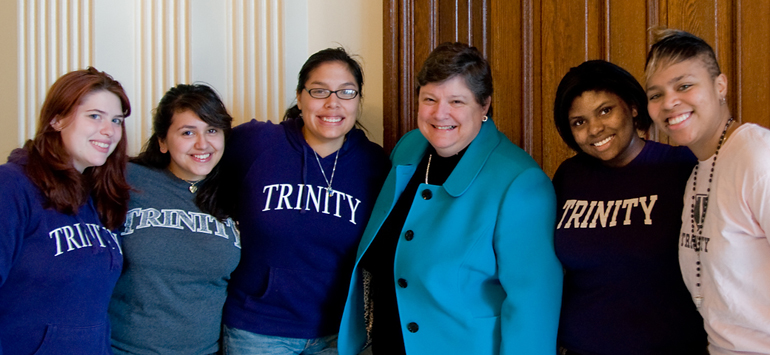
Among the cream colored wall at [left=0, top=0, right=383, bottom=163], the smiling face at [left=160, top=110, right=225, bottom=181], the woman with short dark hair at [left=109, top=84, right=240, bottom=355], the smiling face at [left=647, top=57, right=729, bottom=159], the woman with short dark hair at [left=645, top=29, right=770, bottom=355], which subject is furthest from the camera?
the cream colored wall at [left=0, top=0, right=383, bottom=163]

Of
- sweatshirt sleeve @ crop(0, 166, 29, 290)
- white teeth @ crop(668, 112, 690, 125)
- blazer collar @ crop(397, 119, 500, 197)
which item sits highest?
white teeth @ crop(668, 112, 690, 125)

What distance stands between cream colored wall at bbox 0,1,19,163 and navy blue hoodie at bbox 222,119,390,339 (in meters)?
1.43

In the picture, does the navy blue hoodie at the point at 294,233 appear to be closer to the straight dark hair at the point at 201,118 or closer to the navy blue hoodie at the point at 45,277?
the straight dark hair at the point at 201,118

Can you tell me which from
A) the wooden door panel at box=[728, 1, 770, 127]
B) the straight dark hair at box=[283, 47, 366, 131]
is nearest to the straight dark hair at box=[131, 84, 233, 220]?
the straight dark hair at box=[283, 47, 366, 131]

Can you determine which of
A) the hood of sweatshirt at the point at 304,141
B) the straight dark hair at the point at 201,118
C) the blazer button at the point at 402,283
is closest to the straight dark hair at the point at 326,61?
the hood of sweatshirt at the point at 304,141

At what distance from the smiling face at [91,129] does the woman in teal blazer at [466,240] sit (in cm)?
90

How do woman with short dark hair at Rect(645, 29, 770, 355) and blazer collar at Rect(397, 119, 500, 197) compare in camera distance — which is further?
blazer collar at Rect(397, 119, 500, 197)

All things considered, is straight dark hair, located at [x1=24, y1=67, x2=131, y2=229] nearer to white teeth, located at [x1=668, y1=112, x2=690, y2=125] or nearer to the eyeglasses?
the eyeglasses

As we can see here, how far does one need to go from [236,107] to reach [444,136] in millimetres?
1306

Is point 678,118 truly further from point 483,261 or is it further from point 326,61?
point 326,61

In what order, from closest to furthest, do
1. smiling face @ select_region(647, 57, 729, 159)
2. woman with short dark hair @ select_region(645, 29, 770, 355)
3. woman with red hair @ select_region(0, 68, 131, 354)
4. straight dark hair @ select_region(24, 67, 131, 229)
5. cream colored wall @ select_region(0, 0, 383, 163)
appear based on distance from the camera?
woman with short dark hair @ select_region(645, 29, 770, 355)
smiling face @ select_region(647, 57, 729, 159)
woman with red hair @ select_region(0, 68, 131, 354)
straight dark hair @ select_region(24, 67, 131, 229)
cream colored wall @ select_region(0, 0, 383, 163)

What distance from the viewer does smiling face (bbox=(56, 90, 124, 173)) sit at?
5.59ft

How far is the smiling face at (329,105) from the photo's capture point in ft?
6.50

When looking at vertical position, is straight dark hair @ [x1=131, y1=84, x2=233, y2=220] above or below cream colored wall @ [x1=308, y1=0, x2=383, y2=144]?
below
